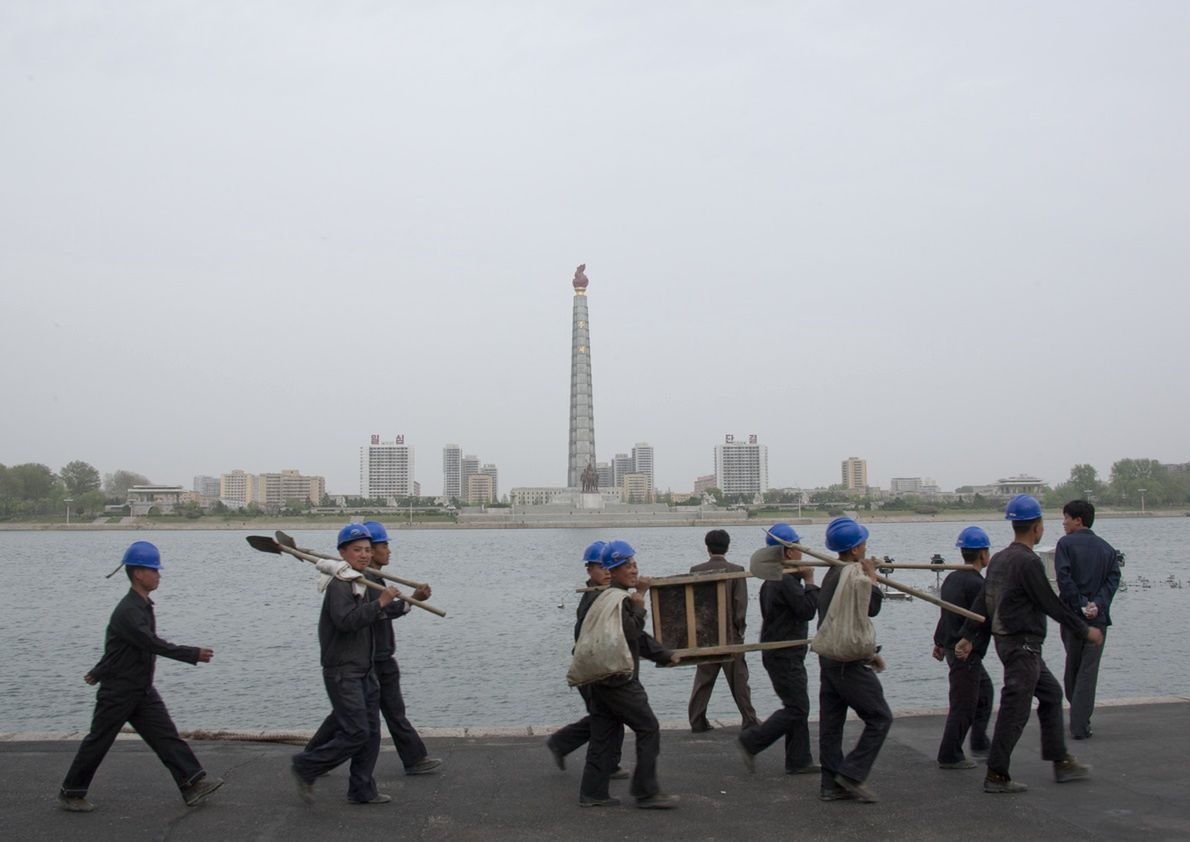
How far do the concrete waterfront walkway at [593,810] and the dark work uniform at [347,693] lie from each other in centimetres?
27

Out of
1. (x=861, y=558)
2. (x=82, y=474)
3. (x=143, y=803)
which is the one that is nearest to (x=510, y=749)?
(x=143, y=803)

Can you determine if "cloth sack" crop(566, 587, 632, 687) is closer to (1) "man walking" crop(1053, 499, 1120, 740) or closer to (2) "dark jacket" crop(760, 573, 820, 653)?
(2) "dark jacket" crop(760, 573, 820, 653)

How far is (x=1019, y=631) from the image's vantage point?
6.81 metres

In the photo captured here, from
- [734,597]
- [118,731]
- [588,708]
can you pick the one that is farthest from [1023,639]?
[118,731]

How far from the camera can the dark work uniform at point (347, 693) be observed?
6.57 meters

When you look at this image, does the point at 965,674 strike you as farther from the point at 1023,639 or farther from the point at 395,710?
the point at 395,710

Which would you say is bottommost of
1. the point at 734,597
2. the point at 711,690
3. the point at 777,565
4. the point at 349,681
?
the point at 711,690

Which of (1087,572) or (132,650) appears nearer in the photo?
(132,650)

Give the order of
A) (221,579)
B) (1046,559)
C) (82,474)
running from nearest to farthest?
(1046,559) < (221,579) < (82,474)

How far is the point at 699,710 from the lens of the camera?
9.02 meters

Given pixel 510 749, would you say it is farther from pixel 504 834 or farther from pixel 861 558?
pixel 861 558

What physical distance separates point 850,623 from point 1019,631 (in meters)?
1.26

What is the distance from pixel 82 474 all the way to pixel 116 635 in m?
167

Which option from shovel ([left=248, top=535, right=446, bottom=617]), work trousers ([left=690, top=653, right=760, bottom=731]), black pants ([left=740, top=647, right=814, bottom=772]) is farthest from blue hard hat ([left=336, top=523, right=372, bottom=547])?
work trousers ([left=690, top=653, right=760, bottom=731])
